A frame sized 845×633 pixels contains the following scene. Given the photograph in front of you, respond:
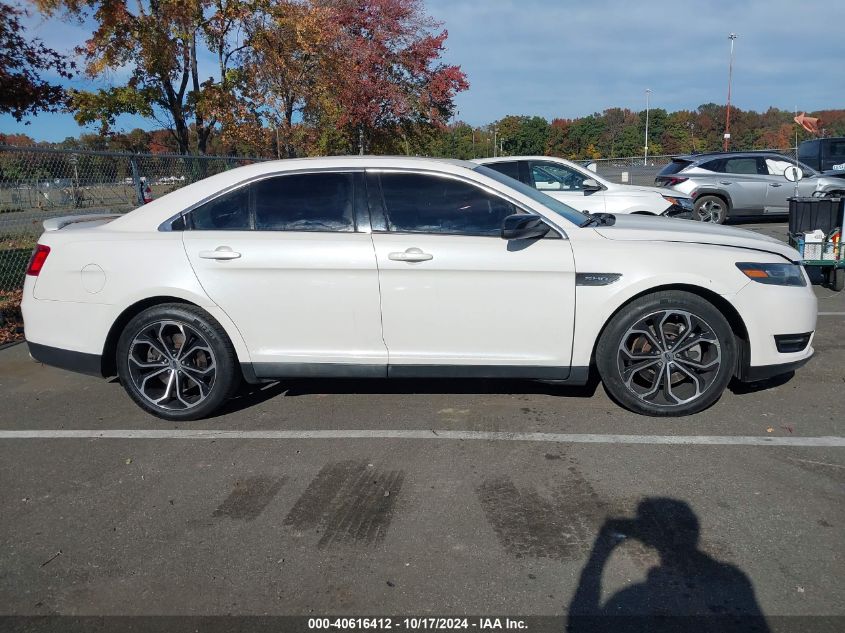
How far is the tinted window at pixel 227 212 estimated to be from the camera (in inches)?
178

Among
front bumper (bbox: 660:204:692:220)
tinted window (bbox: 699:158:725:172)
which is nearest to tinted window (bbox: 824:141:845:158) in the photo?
tinted window (bbox: 699:158:725:172)

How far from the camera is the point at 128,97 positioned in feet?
43.2

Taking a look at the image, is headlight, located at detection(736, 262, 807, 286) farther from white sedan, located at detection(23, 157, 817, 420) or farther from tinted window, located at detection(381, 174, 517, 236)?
tinted window, located at detection(381, 174, 517, 236)

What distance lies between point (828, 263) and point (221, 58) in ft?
40.2

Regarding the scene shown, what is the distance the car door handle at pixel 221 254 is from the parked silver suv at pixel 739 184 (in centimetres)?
1216

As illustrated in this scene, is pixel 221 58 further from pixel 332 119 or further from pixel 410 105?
pixel 410 105

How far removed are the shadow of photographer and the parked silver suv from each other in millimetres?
12628

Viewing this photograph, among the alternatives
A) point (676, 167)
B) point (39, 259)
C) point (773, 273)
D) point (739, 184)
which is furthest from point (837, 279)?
point (39, 259)

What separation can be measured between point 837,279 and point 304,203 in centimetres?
675

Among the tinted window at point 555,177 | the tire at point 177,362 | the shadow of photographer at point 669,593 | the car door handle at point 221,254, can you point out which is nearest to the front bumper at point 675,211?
the tinted window at point 555,177

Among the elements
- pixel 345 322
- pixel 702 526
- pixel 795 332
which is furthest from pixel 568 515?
pixel 795 332

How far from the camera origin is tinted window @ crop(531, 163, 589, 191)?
416 inches

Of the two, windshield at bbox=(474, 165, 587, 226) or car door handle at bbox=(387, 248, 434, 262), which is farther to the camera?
windshield at bbox=(474, 165, 587, 226)

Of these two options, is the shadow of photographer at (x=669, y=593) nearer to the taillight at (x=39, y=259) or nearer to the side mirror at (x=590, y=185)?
the taillight at (x=39, y=259)
